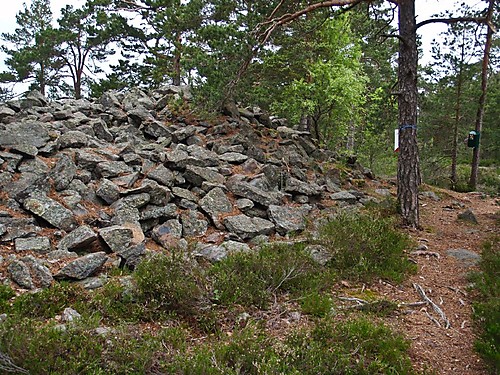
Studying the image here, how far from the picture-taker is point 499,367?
3625 mm

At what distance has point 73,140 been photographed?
9.09 m

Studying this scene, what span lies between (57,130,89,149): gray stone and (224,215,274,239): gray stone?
3.92 m

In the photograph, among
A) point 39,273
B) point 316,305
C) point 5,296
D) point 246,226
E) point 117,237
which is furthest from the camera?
point 246,226

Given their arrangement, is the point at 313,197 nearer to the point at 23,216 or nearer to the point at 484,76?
the point at 23,216

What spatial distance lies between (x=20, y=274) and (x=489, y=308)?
18.0 ft

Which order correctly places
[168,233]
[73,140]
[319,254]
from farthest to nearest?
[73,140] → [168,233] → [319,254]

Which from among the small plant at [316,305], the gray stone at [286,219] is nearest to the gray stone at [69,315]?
the small plant at [316,305]

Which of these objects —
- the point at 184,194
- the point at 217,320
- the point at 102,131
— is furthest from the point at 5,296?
the point at 102,131

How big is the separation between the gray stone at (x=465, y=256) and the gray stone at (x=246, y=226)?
3.32 m

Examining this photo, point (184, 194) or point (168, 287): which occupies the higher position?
point (184, 194)

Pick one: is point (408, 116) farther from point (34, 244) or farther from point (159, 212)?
point (34, 244)

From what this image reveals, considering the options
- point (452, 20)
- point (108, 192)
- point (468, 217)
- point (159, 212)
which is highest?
point (452, 20)

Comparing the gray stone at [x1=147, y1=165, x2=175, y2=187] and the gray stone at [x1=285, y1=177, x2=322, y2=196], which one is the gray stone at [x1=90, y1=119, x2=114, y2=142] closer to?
the gray stone at [x1=147, y1=165, x2=175, y2=187]

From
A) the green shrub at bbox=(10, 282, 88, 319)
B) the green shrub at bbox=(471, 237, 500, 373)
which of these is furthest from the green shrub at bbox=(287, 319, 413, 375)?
the green shrub at bbox=(10, 282, 88, 319)
